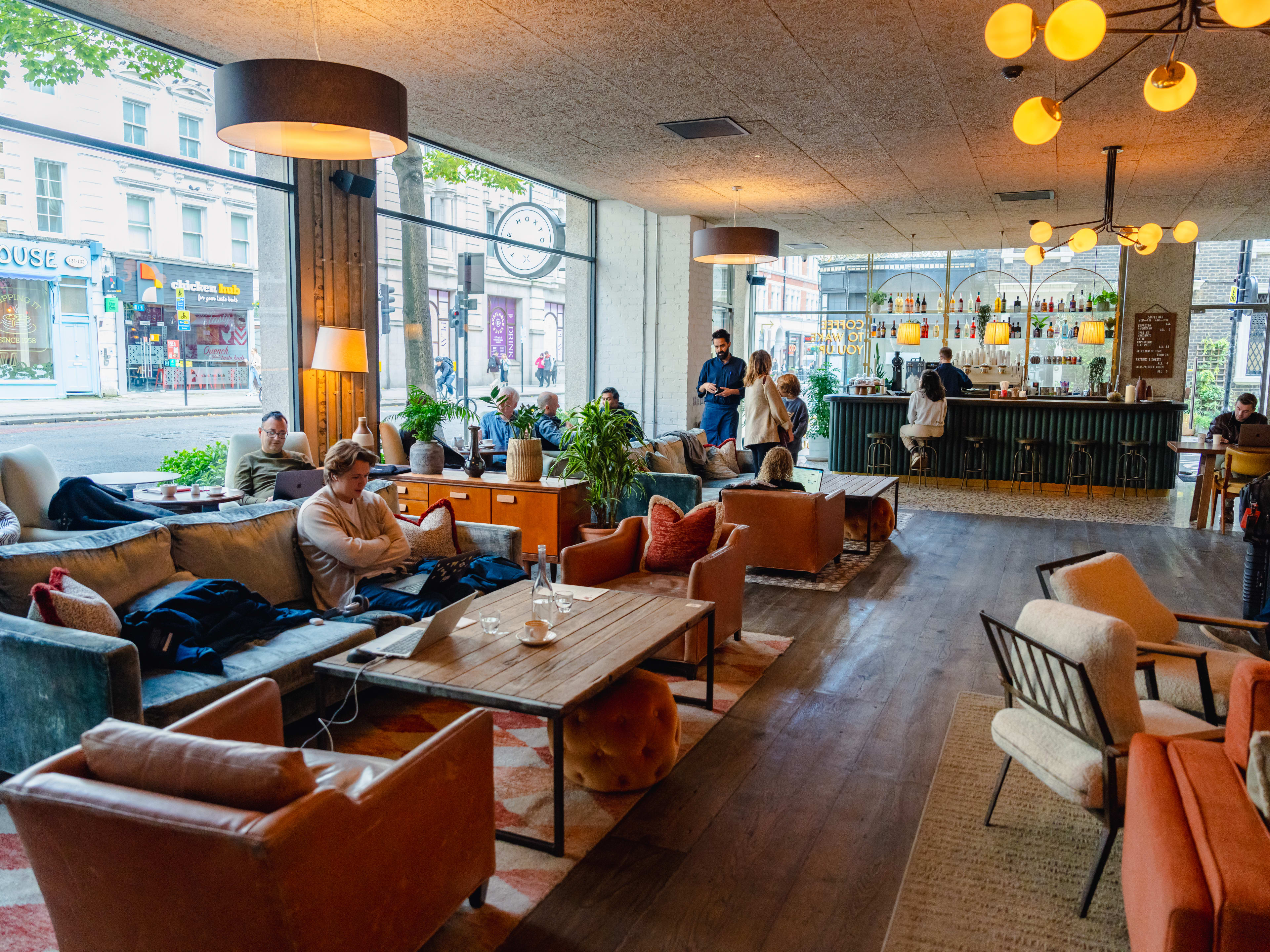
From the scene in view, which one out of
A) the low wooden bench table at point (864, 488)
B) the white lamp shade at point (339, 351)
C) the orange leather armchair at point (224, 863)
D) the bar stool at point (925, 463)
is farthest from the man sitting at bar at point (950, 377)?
the orange leather armchair at point (224, 863)

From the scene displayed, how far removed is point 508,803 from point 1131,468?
10.1 meters

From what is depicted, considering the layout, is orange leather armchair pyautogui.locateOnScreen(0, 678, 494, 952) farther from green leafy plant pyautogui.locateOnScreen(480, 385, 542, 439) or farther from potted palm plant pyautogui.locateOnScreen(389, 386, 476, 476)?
potted palm plant pyautogui.locateOnScreen(389, 386, 476, 476)

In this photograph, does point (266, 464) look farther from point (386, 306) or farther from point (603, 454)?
point (386, 306)

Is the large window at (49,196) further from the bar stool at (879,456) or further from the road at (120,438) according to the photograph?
the bar stool at (879,456)

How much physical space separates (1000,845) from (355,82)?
11.2 feet

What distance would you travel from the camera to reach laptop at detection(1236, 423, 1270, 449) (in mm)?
8211

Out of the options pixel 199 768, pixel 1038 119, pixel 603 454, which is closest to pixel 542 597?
pixel 199 768

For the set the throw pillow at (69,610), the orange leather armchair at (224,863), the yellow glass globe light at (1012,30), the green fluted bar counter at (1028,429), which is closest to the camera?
the orange leather armchair at (224,863)

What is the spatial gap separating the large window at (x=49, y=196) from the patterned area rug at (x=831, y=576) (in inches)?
199

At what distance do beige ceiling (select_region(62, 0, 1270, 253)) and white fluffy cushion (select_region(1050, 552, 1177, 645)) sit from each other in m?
2.96

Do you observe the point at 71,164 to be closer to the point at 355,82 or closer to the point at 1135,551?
the point at 355,82

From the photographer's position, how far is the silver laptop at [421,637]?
3047 mm

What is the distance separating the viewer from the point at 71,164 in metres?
5.70

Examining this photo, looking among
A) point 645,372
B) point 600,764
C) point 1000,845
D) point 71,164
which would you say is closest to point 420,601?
point 600,764
